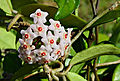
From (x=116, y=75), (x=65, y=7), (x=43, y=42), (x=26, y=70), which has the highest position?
(x=65, y=7)

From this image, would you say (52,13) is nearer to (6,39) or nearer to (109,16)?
(109,16)

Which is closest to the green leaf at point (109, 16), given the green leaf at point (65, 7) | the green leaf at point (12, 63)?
the green leaf at point (65, 7)

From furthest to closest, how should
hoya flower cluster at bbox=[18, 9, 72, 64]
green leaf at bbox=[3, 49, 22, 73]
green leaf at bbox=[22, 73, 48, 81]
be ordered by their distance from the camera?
green leaf at bbox=[3, 49, 22, 73] → green leaf at bbox=[22, 73, 48, 81] → hoya flower cluster at bbox=[18, 9, 72, 64]

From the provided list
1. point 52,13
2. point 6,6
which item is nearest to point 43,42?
point 52,13

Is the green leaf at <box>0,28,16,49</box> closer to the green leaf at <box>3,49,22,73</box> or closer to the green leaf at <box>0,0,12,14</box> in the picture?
the green leaf at <box>3,49,22,73</box>

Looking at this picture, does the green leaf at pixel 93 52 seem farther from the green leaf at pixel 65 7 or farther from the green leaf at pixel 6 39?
the green leaf at pixel 6 39

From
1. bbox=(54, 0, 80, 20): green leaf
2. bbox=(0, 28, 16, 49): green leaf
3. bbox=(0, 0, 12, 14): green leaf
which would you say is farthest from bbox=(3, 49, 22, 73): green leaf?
bbox=(54, 0, 80, 20): green leaf
